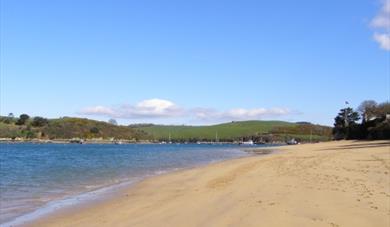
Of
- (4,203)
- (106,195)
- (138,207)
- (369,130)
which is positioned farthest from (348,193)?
(369,130)

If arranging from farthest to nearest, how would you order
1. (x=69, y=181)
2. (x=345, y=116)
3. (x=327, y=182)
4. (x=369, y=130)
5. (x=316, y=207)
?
1. (x=345, y=116)
2. (x=369, y=130)
3. (x=69, y=181)
4. (x=327, y=182)
5. (x=316, y=207)

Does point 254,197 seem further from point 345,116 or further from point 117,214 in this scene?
point 345,116

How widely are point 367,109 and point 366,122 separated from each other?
12647mm

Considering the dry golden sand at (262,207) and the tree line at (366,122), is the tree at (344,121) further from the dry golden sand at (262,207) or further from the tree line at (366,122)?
the dry golden sand at (262,207)

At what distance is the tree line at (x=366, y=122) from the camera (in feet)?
315

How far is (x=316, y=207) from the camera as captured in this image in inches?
518

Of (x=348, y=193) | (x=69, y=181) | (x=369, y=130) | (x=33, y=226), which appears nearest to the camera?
(x=33, y=226)

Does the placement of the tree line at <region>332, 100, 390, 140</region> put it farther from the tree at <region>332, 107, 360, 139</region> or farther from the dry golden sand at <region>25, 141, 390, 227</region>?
the dry golden sand at <region>25, 141, 390, 227</region>

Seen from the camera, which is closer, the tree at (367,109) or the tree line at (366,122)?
the tree line at (366,122)

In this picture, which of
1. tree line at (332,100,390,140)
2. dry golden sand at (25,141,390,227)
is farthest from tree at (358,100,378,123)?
dry golden sand at (25,141,390,227)

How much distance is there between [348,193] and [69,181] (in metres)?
18.9

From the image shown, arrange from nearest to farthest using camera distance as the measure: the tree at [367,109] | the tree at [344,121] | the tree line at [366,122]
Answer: the tree line at [366,122], the tree at [367,109], the tree at [344,121]

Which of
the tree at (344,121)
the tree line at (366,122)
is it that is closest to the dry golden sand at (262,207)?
the tree line at (366,122)

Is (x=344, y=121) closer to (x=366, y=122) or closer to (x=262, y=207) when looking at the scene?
(x=366, y=122)
